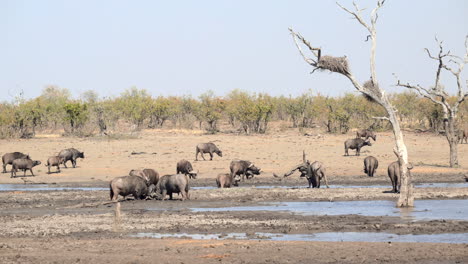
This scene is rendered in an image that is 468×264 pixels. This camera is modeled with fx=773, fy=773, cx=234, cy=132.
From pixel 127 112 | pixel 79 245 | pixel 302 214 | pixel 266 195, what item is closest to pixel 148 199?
pixel 266 195

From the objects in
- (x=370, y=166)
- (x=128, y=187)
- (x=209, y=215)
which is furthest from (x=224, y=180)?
(x=209, y=215)

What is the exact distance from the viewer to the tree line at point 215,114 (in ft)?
178

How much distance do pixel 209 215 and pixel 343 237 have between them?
5147mm

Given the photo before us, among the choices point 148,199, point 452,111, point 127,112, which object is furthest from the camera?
point 127,112

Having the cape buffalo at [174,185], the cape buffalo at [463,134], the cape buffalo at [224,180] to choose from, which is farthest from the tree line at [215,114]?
the cape buffalo at [174,185]

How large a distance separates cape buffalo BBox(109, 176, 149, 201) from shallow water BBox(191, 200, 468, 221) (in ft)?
9.70

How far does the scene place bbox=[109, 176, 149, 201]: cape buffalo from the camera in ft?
78.6

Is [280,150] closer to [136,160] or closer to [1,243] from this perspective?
[136,160]

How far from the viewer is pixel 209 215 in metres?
20.2

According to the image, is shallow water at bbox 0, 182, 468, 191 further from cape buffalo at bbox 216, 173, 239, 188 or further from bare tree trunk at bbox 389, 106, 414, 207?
bare tree trunk at bbox 389, 106, 414, 207

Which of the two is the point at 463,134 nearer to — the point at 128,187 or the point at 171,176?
the point at 171,176

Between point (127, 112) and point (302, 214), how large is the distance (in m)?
41.7

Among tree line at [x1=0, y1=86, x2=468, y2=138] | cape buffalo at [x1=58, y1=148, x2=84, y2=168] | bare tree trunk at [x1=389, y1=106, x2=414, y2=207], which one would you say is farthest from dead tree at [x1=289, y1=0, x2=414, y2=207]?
tree line at [x1=0, y1=86, x2=468, y2=138]

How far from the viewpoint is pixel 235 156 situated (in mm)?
40500
